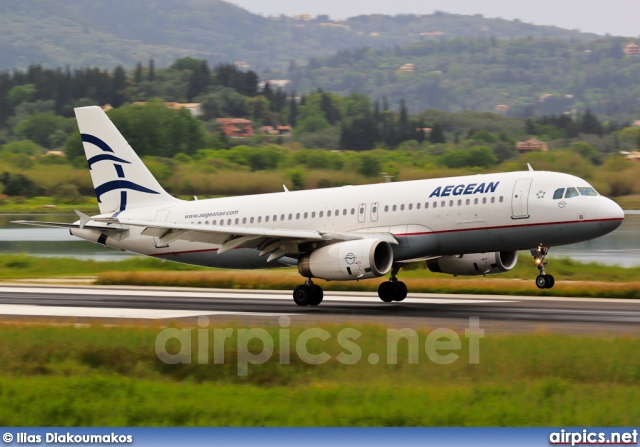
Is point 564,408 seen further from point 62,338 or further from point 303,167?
point 303,167

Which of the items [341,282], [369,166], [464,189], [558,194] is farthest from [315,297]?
[369,166]

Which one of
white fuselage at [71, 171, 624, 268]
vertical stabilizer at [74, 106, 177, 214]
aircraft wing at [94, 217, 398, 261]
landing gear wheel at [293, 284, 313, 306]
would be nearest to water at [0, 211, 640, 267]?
white fuselage at [71, 171, 624, 268]

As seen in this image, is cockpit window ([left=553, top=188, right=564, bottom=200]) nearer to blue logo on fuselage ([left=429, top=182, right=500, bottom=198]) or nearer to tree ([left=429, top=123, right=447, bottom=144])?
blue logo on fuselage ([left=429, top=182, right=500, bottom=198])

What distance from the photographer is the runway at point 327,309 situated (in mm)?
28297

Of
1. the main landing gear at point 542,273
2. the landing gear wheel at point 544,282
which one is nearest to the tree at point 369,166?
the main landing gear at point 542,273

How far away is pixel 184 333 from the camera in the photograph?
73.0 ft

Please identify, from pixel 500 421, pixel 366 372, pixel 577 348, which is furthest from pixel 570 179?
pixel 500 421

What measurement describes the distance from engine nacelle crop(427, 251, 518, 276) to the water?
23.6 m

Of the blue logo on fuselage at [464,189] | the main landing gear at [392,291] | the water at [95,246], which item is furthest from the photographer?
the water at [95,246]

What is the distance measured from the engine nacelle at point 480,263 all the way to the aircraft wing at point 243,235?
3.22 meters

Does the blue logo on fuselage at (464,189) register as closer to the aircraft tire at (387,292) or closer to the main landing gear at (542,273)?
the main landing gear at (542,273)

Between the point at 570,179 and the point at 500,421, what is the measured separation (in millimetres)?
18750

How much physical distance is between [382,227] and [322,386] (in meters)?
17.2

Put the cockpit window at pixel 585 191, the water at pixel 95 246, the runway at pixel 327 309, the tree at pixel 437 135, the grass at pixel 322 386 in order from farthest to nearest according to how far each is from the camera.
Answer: the tree at pixel 437 135
the water at pixel 95 246
the cockpit window at pixel 585 191
the runway at pixel 327 309
the grass at pixel 322 386
